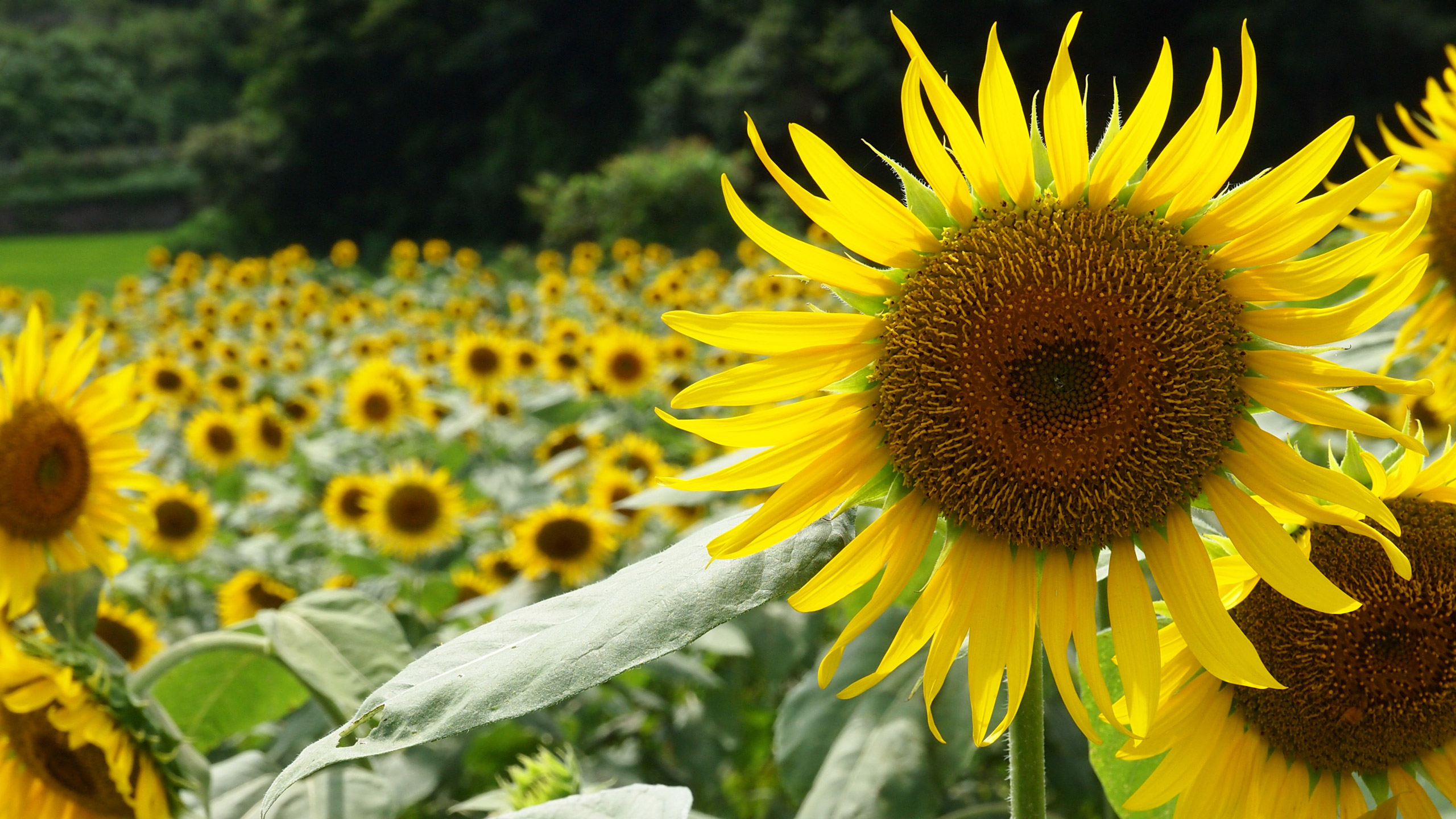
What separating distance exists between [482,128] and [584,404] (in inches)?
1035

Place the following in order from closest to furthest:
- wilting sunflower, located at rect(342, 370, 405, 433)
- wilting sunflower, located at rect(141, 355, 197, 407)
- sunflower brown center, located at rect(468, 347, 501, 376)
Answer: wilting sunflower, located at rect(342, 370, 405, 433)
sunflower brown center, located at rect(468, 347, 501, 376)
wilting sunflower, located at rect(141, 355, 197, 407)

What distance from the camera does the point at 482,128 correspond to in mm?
28891

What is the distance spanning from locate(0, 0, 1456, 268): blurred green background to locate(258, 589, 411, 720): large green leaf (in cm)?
850

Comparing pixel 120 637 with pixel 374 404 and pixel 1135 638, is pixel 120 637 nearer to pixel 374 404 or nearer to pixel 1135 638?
pixel 374 404

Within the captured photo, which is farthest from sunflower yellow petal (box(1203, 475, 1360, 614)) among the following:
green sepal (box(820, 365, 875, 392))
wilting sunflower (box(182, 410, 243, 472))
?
wilting sunflower (box(182, 410, 243, 472))

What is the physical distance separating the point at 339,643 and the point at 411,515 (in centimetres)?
241

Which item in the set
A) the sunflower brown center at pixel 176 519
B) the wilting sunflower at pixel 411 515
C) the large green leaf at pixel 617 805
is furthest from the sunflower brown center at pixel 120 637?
the large green leaf at pixel 617 805

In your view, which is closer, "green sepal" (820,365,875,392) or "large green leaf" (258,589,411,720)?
"green sepal" (820,365,875,392)

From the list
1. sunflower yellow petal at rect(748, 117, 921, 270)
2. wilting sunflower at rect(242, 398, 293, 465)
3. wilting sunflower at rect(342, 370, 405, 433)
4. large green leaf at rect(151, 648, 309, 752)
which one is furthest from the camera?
wilting sunflower at rect(242, 398, 293, 465)

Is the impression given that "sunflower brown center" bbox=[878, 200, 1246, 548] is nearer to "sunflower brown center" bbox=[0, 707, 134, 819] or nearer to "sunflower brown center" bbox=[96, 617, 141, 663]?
"sunflower brown center" bbox=[0, 707, 134, 819]

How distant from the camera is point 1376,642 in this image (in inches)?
35.5

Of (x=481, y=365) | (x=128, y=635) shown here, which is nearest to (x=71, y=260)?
(x=481, y=365)

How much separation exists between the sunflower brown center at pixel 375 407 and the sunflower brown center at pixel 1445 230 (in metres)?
4.08

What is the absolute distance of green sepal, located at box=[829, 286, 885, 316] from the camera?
917 mm
